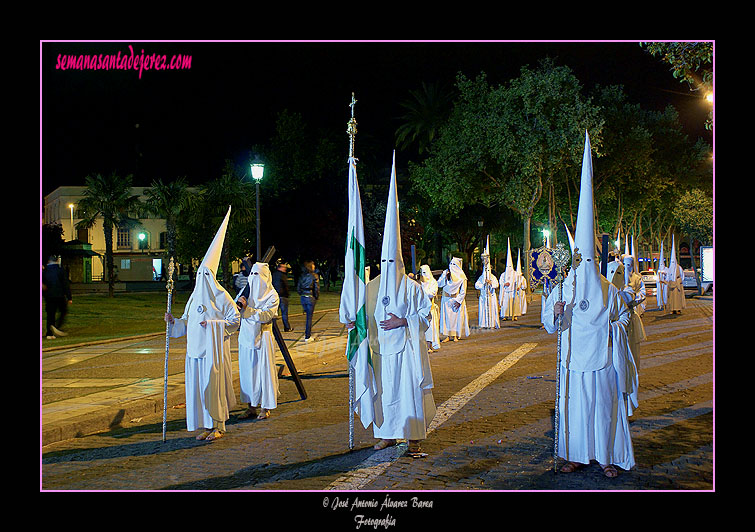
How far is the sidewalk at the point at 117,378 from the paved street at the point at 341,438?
0.10ft

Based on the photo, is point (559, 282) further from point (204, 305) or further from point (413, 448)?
point (204, 305)

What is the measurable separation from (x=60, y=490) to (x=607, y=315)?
5.02m

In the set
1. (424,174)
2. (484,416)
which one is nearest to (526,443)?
(484,416)

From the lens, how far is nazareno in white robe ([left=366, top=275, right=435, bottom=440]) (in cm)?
703

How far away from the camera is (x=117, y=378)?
10992 millimetres

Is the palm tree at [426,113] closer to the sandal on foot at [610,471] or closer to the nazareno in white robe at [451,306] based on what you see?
the nazareno in white robe at [451,306]

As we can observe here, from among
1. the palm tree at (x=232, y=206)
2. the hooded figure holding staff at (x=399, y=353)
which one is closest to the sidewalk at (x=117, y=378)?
the hooded figure holding staff at (x=399, y=353)

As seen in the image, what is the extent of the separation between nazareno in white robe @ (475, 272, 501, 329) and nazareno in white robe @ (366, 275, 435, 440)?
13376 mm

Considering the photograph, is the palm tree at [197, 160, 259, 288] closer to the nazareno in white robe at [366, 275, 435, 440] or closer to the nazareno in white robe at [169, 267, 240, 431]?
the nazareno in white robe at [169, 267, 240, 431]

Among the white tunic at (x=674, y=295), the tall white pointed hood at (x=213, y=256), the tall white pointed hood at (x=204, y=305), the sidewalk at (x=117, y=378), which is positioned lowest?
the sidewalk at (x=117, y=378)

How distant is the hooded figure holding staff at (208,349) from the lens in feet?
25.4

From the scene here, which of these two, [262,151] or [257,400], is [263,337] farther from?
[262,151]

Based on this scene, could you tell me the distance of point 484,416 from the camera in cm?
855

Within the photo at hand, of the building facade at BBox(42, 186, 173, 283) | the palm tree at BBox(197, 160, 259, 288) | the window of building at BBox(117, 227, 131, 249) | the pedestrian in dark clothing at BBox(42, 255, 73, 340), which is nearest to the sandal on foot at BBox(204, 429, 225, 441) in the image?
the pedestrian in dark clothing at BBox(42, 255, 73, 340)
